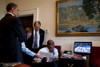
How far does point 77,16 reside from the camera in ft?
11.8

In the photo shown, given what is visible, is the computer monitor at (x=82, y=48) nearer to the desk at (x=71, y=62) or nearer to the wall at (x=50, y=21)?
the wall at (x=50, y=21)

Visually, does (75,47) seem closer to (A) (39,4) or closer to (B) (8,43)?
(A) (39,4)

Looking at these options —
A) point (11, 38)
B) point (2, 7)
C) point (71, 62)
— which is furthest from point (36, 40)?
point (2, 7)

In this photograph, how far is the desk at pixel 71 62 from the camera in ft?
9.00

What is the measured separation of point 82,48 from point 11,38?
205 cm

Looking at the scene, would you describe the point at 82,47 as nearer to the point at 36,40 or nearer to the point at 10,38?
the point at 36,40

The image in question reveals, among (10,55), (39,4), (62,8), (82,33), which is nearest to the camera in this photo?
(10,55)

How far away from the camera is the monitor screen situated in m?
3.14

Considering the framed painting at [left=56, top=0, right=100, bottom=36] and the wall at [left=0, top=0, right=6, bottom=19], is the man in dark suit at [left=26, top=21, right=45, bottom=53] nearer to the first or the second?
the framed painting at [left=56, top=0, right=100, bottom=36]

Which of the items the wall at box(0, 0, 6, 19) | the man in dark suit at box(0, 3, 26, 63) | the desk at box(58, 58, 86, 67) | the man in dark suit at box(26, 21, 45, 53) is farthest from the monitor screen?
the wall at box(0, 0, 6, 19)

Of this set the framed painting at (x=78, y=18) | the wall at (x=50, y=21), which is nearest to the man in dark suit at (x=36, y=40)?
the wall at (x=50, y=21)

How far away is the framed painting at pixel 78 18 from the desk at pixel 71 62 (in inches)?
37.0

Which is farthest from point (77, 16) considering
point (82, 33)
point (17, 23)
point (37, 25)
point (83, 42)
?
point (17, 23)

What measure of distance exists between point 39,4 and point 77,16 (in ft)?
4.31
